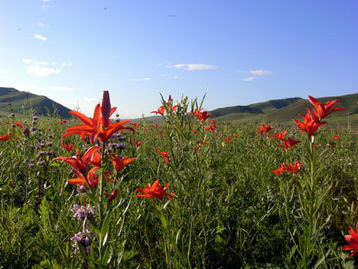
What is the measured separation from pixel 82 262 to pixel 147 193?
491 millimetres

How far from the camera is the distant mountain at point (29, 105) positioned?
4063 mm

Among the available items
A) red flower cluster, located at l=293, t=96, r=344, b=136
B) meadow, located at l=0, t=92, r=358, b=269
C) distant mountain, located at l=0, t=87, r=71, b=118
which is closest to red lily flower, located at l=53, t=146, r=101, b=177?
meadow, located at l=0, t=92, r=358, b=269

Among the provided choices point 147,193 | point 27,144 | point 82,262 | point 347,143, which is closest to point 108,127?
point 147,193

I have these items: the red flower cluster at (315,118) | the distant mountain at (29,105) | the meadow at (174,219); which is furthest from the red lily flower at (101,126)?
the distant mountain at (29,105)

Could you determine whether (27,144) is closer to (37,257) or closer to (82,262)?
(37,257)

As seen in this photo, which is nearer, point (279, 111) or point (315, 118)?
point (315, 118)

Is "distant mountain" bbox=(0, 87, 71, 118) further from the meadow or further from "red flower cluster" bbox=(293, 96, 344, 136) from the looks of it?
"red flower cluster" bbox=(293, 96, 344, 136)

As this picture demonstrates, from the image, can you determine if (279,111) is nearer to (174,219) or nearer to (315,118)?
(315,118)

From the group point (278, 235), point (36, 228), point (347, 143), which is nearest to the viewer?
point (278, 235)

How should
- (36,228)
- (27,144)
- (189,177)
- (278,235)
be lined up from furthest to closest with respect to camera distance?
1. (27,144)
2. (36,228)
3. (278,235)
4. (189,177)

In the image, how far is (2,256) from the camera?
5.05 feet

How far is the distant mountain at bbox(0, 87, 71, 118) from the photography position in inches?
160

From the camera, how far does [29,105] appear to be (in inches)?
162

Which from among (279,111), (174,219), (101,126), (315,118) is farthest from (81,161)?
(279,111)
